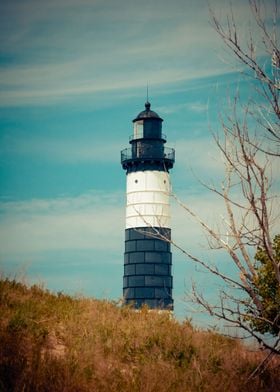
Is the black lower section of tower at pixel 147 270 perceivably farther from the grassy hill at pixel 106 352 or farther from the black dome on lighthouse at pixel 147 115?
the grassy hill at pixel 106 352

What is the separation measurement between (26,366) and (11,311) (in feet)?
7.41

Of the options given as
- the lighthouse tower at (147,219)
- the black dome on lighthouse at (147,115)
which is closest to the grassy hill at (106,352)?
the lighthouse tower at (147,219)

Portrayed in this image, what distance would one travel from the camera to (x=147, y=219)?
3691cm

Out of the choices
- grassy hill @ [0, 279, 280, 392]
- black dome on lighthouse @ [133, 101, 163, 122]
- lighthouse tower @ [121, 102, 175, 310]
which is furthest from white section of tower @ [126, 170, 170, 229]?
grassy hill @ [0, 279, 280, 392]

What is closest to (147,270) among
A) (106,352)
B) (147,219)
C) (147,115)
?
(147,219)

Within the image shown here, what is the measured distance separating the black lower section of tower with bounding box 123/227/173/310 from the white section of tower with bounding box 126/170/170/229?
102 centimetres

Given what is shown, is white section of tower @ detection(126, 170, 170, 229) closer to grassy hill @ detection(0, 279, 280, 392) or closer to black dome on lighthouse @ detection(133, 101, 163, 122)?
black dome on lighthouse @ detection(133, 101, 163, 122)

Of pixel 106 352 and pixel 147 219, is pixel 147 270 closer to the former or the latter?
pixel 147 219

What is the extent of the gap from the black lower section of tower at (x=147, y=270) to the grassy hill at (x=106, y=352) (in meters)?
26.5

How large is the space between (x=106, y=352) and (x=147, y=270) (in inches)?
1151

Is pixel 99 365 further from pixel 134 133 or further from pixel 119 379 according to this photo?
pixel 134 133

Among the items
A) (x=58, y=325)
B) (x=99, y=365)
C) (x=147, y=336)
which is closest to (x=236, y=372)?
(x=147, y=336)

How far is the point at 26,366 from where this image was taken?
267 inches

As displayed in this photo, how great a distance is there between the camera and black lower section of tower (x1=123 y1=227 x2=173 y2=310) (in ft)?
121
